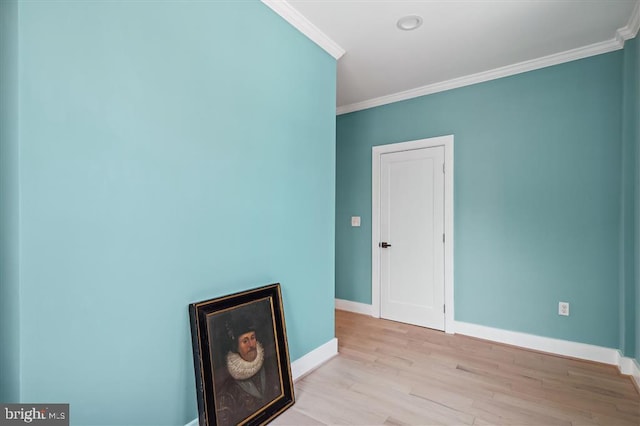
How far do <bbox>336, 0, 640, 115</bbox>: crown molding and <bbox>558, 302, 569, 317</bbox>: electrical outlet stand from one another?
2151 mm

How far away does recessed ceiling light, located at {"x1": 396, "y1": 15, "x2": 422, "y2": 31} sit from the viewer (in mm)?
2300

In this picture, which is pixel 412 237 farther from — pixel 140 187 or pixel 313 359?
pixel 140 187

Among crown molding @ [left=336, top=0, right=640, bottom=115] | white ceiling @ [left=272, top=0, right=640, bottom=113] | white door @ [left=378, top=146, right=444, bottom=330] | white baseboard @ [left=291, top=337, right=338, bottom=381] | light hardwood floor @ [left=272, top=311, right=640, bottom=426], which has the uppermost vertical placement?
white ceiling @ [left=272, top=0, right=640, bottom=113]

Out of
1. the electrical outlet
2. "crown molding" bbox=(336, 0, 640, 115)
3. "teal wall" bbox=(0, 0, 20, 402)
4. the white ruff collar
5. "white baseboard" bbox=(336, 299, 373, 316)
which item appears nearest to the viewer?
"teal wall" bbox=(0, 0, 20, 402)

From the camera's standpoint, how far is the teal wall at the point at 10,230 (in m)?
1.09

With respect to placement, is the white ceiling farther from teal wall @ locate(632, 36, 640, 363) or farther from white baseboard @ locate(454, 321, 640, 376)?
white baseboard @ locate(454, 321, 640, 376)

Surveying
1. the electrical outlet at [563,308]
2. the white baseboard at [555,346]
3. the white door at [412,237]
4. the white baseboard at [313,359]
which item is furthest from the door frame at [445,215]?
the white baseboard at [313,359]

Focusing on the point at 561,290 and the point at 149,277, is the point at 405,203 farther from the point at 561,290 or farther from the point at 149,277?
the point at 149,277

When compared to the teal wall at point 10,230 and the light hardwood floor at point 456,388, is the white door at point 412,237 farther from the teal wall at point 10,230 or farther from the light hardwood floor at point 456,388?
the teal wall at point 10,230

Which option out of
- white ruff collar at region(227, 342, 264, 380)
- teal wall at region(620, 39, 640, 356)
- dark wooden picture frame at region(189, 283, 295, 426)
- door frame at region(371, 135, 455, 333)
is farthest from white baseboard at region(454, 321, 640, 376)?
white ruff collar at region(227, 342, 264, 380)

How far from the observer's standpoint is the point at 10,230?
1.10 metres

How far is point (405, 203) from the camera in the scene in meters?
3.67

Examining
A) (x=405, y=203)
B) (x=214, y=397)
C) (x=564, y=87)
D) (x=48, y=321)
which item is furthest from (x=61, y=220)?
(x=564, y=87)

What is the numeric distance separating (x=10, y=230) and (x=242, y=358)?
1197 mm
